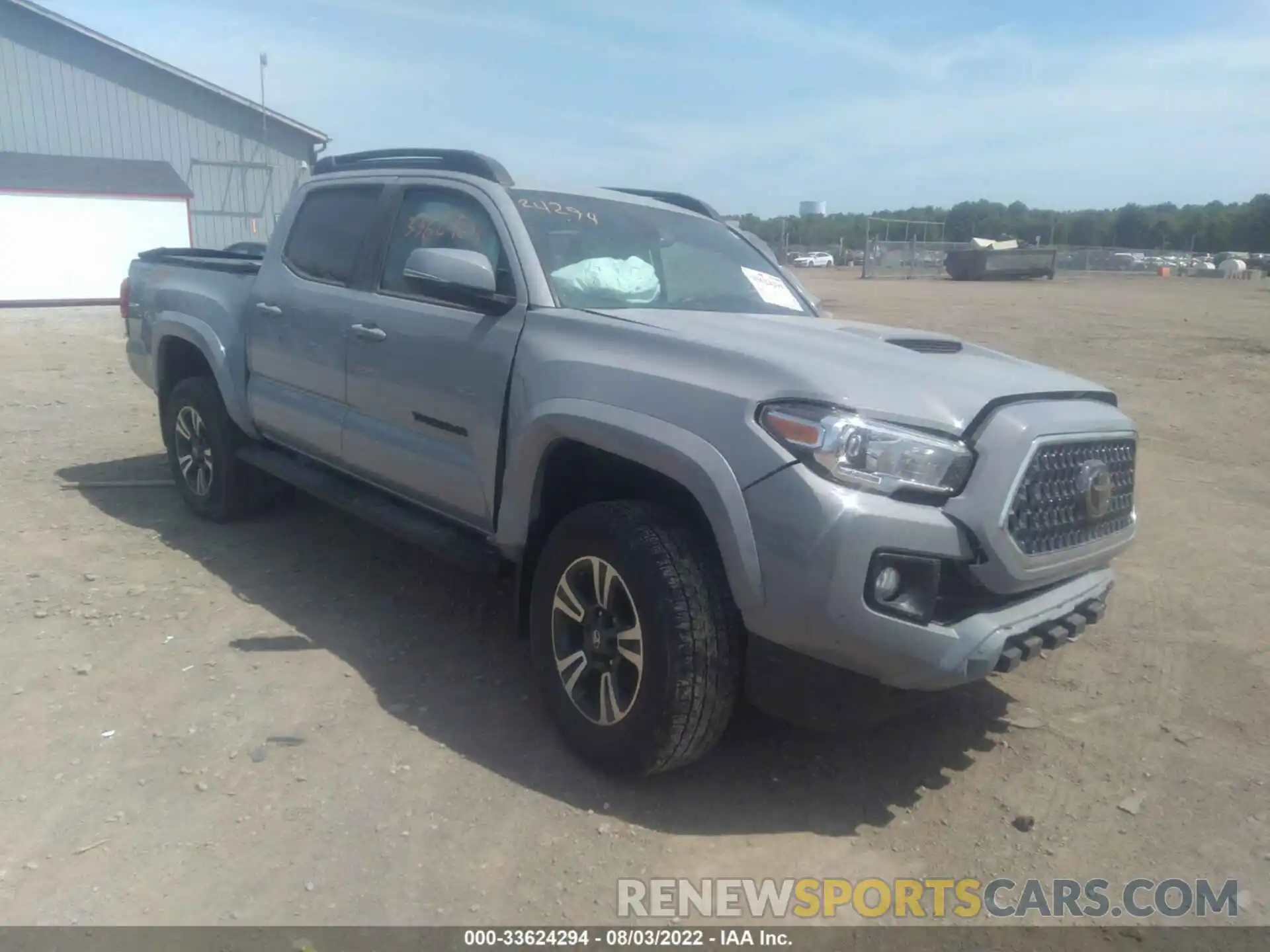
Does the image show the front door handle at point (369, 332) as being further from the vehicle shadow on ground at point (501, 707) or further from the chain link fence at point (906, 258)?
the chain link fence at point (906, 258)

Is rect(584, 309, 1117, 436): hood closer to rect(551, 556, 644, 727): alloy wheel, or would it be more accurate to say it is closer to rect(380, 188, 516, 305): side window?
rect(380, 188, 516, 305): side window

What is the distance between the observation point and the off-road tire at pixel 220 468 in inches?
226

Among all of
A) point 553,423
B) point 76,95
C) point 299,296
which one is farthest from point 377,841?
point 76,95

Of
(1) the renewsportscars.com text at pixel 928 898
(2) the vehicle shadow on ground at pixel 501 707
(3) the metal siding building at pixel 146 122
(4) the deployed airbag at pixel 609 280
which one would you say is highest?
(3) the metal siding building at pixel 146 122

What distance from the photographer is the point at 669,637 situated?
305 centimetres

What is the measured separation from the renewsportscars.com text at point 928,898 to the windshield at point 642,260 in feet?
6.87

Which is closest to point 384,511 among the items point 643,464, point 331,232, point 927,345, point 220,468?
point 331,232

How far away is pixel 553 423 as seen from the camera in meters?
3.47

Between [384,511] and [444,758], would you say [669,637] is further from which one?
[384,511]

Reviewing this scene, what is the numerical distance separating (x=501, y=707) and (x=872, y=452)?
1861 millimetres

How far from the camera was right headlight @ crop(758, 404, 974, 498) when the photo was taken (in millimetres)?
2838

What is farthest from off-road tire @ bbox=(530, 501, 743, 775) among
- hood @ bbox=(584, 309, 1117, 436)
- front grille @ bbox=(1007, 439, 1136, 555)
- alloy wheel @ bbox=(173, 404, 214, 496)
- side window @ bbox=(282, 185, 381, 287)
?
alloy wheel @ bbox=(173, 404, 214, 496)

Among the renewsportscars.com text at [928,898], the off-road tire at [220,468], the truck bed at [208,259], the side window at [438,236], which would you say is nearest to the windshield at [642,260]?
the side window at [438,236]

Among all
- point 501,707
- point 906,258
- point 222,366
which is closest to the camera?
point 501,707
